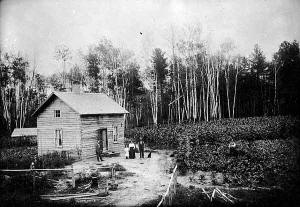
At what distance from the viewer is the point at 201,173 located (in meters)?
15.9

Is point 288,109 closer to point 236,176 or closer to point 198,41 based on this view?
point 198,41

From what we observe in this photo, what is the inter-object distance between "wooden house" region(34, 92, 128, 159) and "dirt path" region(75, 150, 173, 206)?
2.30 metres

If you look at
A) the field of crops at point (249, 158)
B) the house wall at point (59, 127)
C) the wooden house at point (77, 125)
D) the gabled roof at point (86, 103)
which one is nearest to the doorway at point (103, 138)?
the wooden house at point (77, 125)

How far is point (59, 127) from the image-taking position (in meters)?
23.6

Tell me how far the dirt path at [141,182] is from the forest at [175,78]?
895 inches

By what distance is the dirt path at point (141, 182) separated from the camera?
11.5m

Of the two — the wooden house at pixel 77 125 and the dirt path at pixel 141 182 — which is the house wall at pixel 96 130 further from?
the dirt path at pixel 141 182

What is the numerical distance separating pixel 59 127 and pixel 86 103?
3.17m

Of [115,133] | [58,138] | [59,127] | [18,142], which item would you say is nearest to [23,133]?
[18,142]

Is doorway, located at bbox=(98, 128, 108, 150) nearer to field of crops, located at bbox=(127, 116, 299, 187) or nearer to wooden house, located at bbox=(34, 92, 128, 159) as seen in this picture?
wooden house, located at bbox=(34, 92, 128, 159)

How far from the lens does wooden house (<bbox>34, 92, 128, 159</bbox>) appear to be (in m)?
22.6

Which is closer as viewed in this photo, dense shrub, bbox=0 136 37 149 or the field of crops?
the field of crops

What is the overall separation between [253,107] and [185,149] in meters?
46.0

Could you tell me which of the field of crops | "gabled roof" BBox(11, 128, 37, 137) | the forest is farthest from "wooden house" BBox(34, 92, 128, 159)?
the forest
